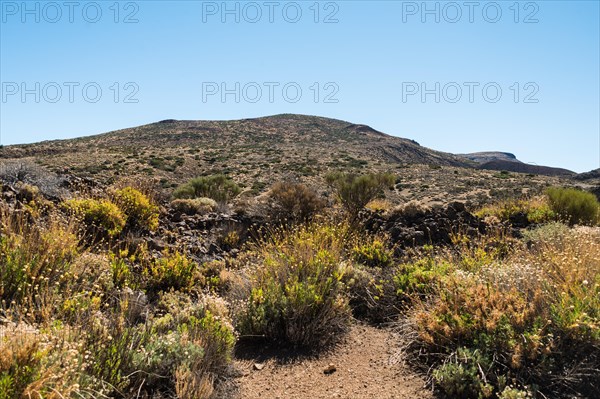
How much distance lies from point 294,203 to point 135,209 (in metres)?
4.09

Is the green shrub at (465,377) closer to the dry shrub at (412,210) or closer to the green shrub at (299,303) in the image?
the green shrub at (299,303)

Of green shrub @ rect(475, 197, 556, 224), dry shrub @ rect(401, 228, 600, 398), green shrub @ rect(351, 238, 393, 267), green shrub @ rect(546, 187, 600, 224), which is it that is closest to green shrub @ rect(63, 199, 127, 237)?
green shrub @ rect(351, 238, 393, 267)

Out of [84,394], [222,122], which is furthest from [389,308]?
[222,122]

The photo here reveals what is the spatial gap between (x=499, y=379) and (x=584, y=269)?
1.86 m

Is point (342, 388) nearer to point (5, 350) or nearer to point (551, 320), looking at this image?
point (551, 320)

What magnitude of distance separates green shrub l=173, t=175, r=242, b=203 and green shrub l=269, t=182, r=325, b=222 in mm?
7534

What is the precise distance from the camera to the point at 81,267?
5168mm

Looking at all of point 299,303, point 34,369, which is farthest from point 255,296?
point 34,369

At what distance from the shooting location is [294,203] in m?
10.8

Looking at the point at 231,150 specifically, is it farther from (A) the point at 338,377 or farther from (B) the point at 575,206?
(A) the point at 338,377

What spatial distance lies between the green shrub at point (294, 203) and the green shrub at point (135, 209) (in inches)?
127

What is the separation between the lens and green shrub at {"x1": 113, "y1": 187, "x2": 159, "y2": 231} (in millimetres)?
8133

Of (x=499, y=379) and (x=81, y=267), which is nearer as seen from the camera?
(x=499, y=379)

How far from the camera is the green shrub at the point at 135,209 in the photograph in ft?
26.7
